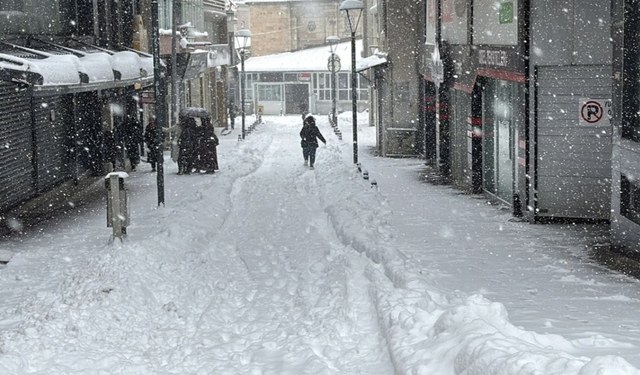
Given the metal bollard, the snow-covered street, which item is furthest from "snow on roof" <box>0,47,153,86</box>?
the snow-covered street

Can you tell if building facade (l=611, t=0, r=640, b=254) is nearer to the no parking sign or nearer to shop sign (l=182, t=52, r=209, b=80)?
the no parking sign

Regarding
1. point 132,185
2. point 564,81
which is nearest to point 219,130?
point 132,185

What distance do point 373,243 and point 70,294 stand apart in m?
4.79

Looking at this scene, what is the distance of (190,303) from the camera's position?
11.4m

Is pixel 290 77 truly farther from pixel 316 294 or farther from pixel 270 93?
pixel 316 294

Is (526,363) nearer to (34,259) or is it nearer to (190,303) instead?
(190,303)

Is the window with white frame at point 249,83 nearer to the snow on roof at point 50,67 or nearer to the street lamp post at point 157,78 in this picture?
the street lamp post at point 157,78

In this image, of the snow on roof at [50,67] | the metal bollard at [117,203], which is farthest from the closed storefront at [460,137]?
the metal bollard at [117,203]

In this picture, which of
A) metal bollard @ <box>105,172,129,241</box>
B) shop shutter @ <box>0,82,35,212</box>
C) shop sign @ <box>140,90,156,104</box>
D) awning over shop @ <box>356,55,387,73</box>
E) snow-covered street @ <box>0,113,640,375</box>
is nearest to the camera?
snow-covered street @ <box>0,113,640,375</box>

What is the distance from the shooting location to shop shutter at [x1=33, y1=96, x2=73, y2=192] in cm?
2208

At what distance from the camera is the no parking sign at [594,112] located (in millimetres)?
16188

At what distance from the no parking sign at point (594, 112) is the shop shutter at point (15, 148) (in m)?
9.95

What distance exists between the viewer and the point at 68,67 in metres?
17.7

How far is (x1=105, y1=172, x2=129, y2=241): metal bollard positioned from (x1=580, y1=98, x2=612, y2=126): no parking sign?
7463mm
